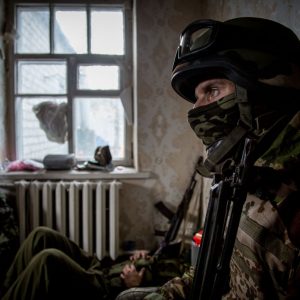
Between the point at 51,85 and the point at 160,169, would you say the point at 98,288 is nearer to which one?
the point at 160,169

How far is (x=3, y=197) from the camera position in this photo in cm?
196

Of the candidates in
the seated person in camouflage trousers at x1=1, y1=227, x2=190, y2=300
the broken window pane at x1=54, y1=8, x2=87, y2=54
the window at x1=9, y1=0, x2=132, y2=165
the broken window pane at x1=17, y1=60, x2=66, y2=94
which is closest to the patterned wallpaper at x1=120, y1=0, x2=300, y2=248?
the window at x1=9, y1=0, x2=132, y2=165

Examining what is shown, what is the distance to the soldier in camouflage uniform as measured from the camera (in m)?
0.60

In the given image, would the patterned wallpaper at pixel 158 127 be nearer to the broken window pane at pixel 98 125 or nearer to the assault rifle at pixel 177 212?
the assault rifle at pixel 177 212

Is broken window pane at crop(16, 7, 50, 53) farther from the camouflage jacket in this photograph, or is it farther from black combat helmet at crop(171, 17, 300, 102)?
the camouflage jacket

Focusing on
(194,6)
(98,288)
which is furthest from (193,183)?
(194,6)

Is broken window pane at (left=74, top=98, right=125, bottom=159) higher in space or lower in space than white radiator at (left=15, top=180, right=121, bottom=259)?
higher

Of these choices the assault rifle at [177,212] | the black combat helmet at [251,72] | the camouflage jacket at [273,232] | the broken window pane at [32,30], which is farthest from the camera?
the broken window pane at [32,30]

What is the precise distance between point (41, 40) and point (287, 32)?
6.97ft

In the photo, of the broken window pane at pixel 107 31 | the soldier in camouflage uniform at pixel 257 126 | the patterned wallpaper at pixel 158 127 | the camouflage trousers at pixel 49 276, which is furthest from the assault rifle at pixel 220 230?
the broken window pane at pixel 107 31

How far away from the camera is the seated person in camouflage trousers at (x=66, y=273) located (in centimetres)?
128

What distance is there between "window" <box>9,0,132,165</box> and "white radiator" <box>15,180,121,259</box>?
1.46 ft

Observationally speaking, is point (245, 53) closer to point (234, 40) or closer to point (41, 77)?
point (234, 40)

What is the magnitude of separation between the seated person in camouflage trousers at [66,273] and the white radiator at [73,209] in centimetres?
Result: 25
